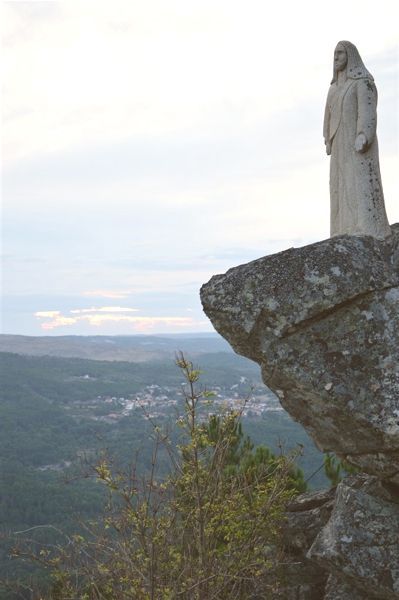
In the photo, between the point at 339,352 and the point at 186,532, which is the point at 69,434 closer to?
the point at 186,532

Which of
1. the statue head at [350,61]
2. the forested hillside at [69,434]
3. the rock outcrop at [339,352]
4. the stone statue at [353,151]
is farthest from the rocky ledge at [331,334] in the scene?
the statue head at [350,61]

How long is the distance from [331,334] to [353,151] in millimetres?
3216

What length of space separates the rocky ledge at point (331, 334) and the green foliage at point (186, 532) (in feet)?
3.35

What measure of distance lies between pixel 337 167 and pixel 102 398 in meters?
183

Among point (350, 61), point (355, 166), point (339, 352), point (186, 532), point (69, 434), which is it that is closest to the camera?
point (339, 352)

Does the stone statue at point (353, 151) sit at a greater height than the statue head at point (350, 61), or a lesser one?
lesser

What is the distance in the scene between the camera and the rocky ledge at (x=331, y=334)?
308 inches

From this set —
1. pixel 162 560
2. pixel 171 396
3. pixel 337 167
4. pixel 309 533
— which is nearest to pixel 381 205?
pixel 337 167

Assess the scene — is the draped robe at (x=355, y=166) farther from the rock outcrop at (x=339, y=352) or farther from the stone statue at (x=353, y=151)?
the rock outcrop at (x=339, y=352)

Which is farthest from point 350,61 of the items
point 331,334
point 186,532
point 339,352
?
point 186,532

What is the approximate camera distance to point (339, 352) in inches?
314

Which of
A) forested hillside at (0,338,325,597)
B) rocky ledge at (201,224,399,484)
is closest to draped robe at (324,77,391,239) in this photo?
rocky ledge at (201,224,399,484)

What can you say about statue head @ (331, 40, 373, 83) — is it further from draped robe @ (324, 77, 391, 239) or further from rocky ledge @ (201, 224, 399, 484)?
rocky ledge @ (201, 224, 399, 484)

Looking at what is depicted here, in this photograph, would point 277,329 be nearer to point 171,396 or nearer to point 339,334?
point 339,334
